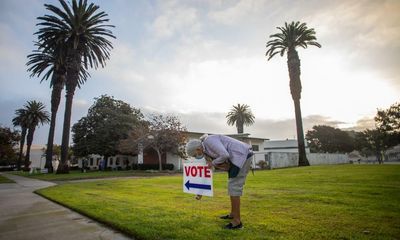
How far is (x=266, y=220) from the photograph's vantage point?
186 inches

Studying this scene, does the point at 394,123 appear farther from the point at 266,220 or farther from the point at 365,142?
the point at 266,220

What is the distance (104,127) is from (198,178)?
43.7m

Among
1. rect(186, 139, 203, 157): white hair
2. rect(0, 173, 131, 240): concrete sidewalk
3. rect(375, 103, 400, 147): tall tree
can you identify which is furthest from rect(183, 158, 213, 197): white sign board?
rect(375, 103, 400, 147): tall tree

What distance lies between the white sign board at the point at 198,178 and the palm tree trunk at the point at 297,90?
29109 mm

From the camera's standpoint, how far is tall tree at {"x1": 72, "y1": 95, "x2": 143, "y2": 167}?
4516 centimetres

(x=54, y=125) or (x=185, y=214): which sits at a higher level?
(x=54, y=125)

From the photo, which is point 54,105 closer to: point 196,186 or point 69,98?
point 69,98

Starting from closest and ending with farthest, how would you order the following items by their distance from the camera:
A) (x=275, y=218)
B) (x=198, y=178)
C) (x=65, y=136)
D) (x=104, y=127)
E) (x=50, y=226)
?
(x=275, y=218) → (x=198, y=178) → (x=50, y=226) → (x=65, y=136) → (x=104, y=127)

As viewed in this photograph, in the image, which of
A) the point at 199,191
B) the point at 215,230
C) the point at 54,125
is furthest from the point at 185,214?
the point at 54,125

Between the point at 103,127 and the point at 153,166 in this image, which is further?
the point at 103,127

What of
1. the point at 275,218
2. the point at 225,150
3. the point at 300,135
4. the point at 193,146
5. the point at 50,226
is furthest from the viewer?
the point at 300,135

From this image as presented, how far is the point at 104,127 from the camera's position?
45.6 metres

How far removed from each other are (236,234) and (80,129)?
50.0m

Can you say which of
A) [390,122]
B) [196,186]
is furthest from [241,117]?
[196,186]
